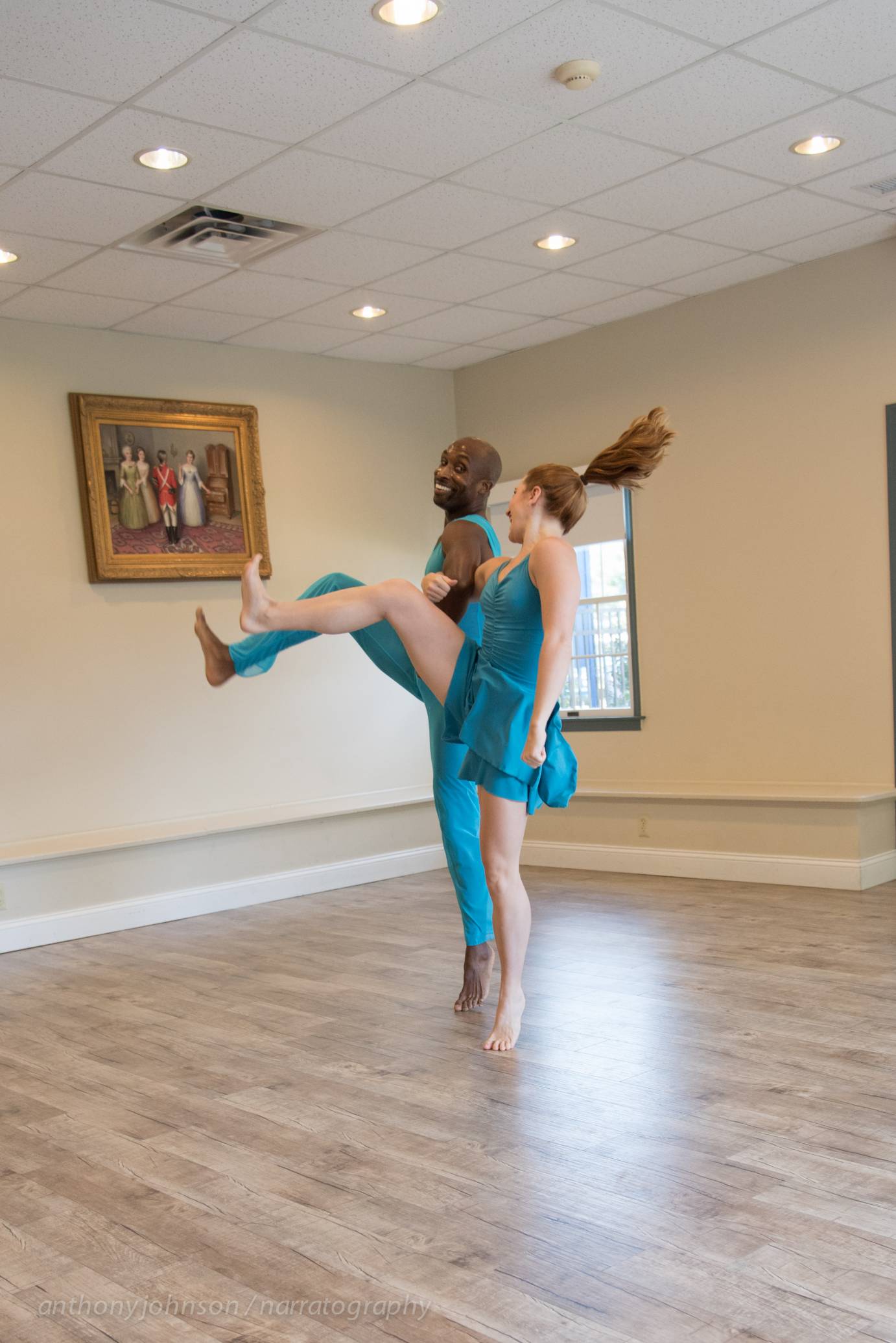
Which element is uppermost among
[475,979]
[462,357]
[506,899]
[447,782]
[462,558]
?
[462,357]

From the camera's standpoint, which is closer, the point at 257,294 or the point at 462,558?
the point at 462,558

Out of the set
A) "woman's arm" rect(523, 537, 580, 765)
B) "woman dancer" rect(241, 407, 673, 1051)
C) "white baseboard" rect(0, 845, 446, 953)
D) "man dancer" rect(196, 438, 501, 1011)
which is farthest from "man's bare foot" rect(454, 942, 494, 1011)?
"white baseboard" rect(0, 845, 446, 953)

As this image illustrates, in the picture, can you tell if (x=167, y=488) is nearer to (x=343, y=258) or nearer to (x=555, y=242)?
(x=343, y=258)

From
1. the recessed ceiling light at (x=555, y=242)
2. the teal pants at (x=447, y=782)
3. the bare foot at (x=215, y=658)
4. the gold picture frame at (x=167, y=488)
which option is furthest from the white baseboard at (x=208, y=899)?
the recessed ceiling light at (x=555, y=242)

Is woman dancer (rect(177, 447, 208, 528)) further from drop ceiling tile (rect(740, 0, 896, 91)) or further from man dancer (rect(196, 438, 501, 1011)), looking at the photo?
drop ceiling tile (rect(740, 0, 896, 91))

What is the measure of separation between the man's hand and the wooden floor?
51.4 inches

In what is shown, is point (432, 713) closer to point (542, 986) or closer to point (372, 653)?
point (372, 653)

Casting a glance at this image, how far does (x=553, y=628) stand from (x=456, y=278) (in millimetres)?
2901

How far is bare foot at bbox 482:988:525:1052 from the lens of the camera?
11.4ft

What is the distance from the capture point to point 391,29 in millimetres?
3334

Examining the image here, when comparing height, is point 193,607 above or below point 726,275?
below

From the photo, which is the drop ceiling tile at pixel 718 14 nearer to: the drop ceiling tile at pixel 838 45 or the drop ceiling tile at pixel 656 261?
the drop ceiling tile at pixel 838 45

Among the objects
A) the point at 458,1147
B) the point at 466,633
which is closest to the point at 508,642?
the point at 466,633

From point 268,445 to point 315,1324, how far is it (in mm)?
5218
